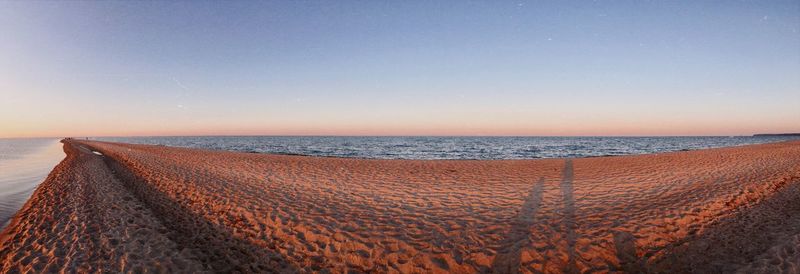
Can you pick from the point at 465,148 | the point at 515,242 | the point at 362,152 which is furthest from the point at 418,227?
the point at 465,148

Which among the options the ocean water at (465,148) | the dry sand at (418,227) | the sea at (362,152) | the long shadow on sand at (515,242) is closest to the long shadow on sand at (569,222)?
the dry sand at (418,227)

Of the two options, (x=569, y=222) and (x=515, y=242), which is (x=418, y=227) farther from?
(x=569, y=222)

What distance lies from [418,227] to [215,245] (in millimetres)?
Answer: 5230

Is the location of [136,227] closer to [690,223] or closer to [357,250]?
[357,250]

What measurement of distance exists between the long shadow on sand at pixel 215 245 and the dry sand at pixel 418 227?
5cm

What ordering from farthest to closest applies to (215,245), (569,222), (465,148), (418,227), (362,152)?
1. (465,148)
2. (362,152)
3. (569,222)
4. (418,227)
5. (215,245)

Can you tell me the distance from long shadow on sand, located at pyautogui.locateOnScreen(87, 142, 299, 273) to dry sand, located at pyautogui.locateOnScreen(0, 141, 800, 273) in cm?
5

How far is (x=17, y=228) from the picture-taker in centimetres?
928

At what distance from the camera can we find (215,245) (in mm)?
7609

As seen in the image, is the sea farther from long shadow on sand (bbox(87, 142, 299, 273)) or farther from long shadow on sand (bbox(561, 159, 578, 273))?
long shadow on sand (bbox(561, 159, 578, 273))

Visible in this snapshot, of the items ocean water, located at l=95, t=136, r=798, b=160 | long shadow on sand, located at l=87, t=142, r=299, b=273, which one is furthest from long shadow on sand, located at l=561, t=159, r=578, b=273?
ocean water, located at l=95, t=136, r=798, b=160

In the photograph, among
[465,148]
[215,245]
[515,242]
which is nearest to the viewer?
[515,242]

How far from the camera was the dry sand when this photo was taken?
6.49m

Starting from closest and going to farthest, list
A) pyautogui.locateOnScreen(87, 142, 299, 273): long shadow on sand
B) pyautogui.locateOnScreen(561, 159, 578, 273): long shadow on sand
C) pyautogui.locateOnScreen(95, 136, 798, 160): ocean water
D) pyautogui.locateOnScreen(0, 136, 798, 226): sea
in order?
1. pyautogui.locateOnScreen(561, 159, 578, 273): long shadow on sand
2. pyautogui.locateOnScreen(87, 142, 299, 273): long shadow on sand
3. pyautogui.locateOnScreen(0, 136, 798, 226): sea
4. pyautogui.locateOnScreen(95, 136, 798, 160): ocean water
